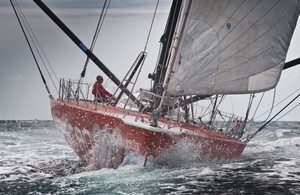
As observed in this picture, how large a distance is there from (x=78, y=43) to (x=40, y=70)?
5.63 ft

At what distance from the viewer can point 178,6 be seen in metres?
11.4

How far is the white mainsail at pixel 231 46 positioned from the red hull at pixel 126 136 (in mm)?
1282

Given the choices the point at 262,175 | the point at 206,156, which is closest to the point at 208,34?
the point at 206,156

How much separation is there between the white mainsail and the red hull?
128 cm

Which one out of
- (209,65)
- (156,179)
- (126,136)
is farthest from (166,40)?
(156,179)

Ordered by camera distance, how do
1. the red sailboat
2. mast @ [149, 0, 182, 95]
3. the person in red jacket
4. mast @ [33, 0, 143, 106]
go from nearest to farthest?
the red sailboat < mast @ [149, 0, 182, 95] < the person in red jacket < mast @ [33, 0, 143, 106]

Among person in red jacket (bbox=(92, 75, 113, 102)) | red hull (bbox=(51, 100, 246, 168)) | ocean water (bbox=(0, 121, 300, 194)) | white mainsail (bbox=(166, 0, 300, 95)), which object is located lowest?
ocean water (bbox=(0, 121, 300, 194))

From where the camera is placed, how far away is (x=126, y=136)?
8.55 metres

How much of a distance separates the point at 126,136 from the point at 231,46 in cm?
365

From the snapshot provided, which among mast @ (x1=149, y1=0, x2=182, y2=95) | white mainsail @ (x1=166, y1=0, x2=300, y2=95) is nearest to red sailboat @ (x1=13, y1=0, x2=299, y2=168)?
white mainsail @ (x1=166, y1=0, x2=300, y2=95)

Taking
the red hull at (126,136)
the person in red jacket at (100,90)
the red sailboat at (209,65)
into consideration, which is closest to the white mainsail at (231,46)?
the red sailboat at (209,65)

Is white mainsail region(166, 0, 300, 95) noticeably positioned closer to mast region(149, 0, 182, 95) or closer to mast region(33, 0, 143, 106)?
mast region(149, 0, 182, 95)

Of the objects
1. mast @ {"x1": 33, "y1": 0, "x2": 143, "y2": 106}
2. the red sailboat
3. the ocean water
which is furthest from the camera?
mast @ {"x1": 33, "y1": 0, "x2": 143, "y2": 106}

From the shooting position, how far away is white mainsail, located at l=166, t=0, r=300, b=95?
9484 millimetres
